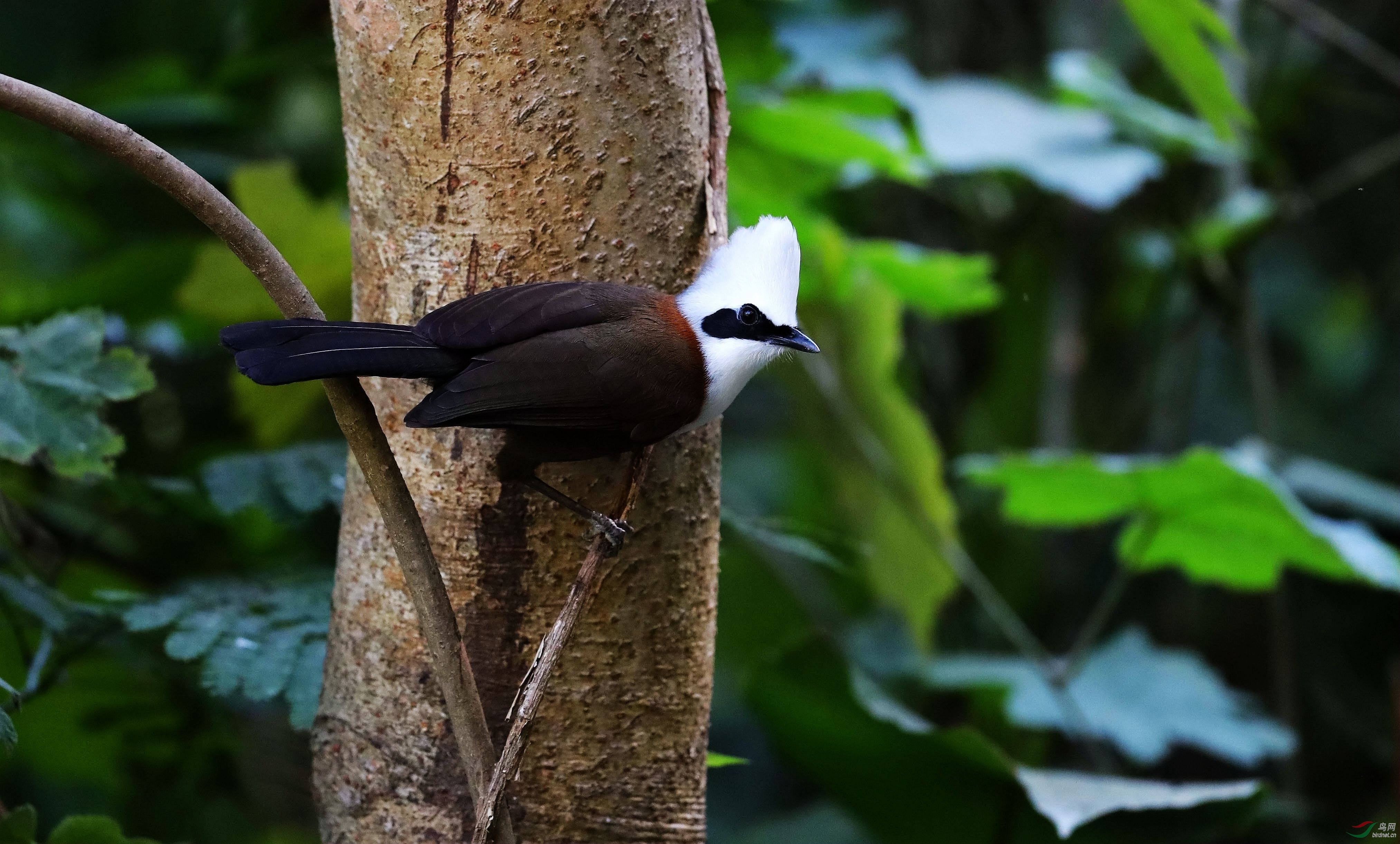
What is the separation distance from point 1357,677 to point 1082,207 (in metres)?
1.26

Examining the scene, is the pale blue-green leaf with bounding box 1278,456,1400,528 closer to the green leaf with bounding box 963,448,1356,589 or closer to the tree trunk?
the green leaf with bounding box 963,448,1356,589

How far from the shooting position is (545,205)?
2.90 ft

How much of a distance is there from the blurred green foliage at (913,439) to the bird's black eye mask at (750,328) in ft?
1.37

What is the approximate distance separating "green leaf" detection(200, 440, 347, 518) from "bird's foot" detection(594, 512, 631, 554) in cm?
39

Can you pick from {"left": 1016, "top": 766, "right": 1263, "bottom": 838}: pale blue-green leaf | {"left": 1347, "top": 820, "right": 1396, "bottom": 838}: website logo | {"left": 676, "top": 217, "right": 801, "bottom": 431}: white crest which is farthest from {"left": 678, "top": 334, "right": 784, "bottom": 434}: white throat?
{"left": 1347, "top": 820, "right": 1396, "bottom": 838}: website logo

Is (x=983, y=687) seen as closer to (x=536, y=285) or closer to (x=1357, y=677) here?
(x=1357, y=677)

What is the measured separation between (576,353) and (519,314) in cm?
5

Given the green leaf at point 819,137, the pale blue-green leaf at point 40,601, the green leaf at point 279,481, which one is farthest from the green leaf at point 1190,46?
the pale blue-green leaf at point 40,601

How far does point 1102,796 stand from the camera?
1.33 m

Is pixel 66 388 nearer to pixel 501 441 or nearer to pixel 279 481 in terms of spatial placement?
pixel 279 481

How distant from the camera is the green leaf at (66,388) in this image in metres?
1.04

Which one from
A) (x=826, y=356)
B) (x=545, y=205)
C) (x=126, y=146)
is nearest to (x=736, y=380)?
(x=545, y=205)

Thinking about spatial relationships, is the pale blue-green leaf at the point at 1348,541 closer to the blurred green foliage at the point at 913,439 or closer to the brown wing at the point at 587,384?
the blurred green foliage at the point at 913,439

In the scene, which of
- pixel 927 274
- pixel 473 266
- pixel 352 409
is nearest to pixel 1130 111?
pixel 927 274
